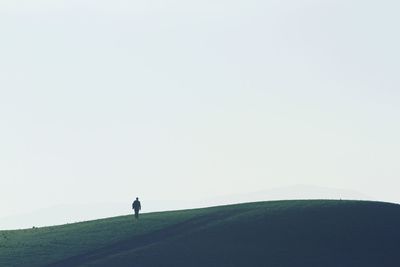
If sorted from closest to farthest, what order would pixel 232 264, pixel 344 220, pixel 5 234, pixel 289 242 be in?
1. pixel 232 264
2. pixel 289 242
3. pixel 344 220
4. pixel 5 234

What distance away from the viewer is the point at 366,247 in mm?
82625

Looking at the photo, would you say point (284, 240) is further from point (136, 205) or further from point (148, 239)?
point (136, 205)

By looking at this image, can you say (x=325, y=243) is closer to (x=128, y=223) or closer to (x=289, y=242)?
(x=289, y=242)

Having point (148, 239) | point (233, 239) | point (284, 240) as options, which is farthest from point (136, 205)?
point (284, 240)

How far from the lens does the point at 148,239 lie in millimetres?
86375

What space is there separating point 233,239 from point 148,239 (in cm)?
723

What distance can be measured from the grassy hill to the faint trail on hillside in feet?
0.26

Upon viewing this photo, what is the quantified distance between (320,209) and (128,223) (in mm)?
17518

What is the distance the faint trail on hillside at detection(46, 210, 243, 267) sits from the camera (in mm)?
81500

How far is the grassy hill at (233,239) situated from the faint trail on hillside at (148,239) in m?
0.08

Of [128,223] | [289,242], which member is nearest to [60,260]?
[128,223]

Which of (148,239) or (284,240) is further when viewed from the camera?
(148,239)

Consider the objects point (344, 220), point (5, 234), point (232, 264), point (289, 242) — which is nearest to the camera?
point (232, 264)

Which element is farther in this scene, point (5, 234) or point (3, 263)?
point (5, 234)
